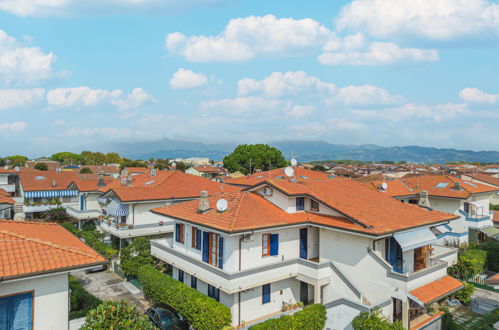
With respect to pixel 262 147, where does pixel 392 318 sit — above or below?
below

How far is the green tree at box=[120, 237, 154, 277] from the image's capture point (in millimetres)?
26422

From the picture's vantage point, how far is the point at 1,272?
10633 mm

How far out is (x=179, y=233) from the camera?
23.5 m

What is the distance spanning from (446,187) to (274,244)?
92.6 ft

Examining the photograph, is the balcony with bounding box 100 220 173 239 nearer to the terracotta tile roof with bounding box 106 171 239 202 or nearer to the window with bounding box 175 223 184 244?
the terracotta tile roof with bounding box 106 171 239 202

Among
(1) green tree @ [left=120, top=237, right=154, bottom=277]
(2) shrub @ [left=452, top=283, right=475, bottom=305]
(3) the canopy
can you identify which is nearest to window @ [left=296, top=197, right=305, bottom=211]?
(3) the canopy

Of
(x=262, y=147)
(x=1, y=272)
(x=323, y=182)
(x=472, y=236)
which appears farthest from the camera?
(x=262, y=147)

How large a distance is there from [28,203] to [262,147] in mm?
51989

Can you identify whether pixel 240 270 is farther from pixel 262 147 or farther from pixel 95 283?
pixel 262 147

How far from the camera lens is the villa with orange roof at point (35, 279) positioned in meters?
11.1

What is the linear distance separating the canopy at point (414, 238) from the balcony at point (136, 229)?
2154cm

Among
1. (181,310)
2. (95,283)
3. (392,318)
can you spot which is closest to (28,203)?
(95,283)

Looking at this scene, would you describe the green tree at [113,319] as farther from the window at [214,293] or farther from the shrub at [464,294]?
the shrub at [464,294]

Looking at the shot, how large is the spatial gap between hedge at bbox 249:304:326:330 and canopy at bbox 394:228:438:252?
5783mm
